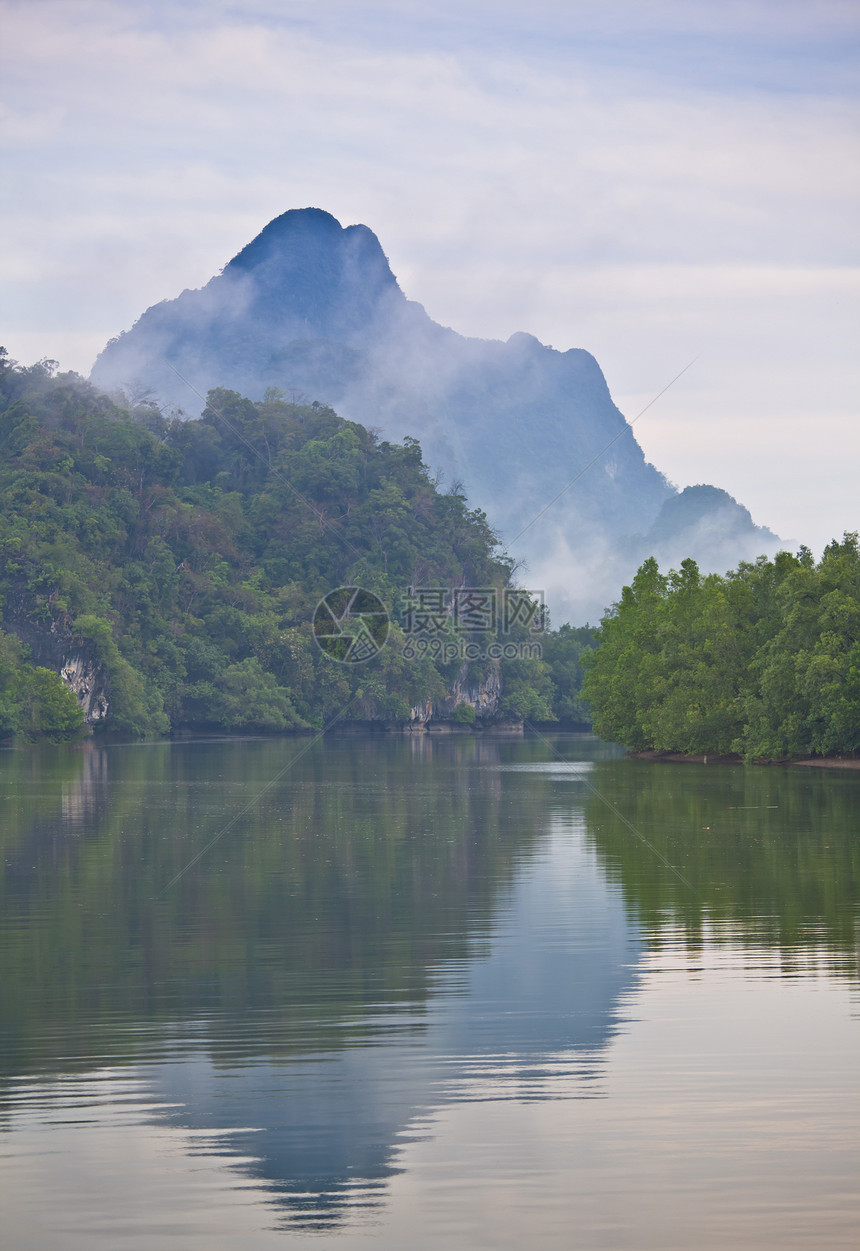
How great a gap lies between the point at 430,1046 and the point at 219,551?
112 metres

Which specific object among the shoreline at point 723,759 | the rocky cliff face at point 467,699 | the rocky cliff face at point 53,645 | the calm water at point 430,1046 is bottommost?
the shoreline at point 723,759

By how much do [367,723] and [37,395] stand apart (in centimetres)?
3595

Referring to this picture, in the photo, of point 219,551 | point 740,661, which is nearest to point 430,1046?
point 740,661

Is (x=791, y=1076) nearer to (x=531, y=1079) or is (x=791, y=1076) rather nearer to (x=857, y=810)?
(x=531, y=1079)

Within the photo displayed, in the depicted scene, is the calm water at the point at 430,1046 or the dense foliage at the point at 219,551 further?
the dense foliage at the point at 219,551

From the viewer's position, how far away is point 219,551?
120500mm

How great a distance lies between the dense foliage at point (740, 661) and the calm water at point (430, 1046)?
26.4 metres

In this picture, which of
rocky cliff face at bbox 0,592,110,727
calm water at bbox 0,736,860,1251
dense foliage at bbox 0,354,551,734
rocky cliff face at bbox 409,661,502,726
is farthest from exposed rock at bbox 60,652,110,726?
calm water at bbox 0,736,860,1251

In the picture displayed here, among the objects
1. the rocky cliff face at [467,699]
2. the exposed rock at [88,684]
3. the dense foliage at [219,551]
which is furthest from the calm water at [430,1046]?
the rocky cliff face at [467,699]

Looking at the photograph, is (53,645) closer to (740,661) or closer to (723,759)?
(723,759)

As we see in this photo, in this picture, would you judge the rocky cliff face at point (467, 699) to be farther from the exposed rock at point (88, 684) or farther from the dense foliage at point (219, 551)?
the exposed rock at point (88, 684)

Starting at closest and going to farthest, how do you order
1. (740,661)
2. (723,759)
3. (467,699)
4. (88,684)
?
(740,661)
(723,759)
(88,684)
(467,699)

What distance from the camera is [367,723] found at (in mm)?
119250

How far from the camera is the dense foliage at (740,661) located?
49.5 meters
